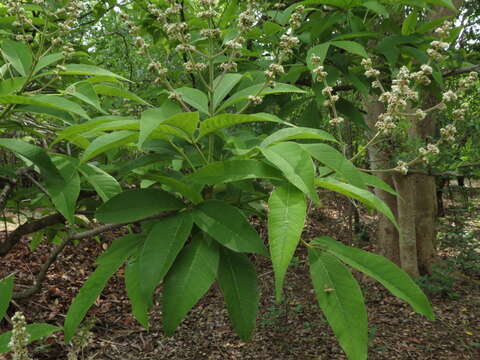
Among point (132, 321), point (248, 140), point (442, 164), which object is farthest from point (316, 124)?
point (132, 321)

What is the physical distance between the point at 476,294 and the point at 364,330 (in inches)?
248

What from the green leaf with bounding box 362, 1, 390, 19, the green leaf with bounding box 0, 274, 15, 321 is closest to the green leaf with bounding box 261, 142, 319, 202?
the green leaf with bounding box 0, 274, 15, 321

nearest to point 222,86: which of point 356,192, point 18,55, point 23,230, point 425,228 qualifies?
point 356,192

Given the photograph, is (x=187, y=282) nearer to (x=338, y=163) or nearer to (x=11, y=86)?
(x=338, y=163)

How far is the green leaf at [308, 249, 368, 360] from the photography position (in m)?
0.74

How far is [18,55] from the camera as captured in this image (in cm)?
117

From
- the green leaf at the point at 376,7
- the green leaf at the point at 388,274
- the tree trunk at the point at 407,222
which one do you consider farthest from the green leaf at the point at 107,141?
the tree trunk at the point at 407,222

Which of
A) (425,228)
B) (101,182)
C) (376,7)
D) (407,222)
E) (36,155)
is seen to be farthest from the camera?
(425,228)

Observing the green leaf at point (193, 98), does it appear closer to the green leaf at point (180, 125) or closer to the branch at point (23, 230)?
the green leaf at point (180, 125)

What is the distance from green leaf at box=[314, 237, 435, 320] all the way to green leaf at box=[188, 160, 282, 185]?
22 cm

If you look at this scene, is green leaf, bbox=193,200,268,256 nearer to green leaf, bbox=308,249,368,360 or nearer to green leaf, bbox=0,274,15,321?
green leaf, bbox=308,249,368,360

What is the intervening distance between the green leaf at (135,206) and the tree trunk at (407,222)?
14.9ft

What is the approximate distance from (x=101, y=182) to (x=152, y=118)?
35 cm

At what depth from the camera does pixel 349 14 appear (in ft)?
5.39
